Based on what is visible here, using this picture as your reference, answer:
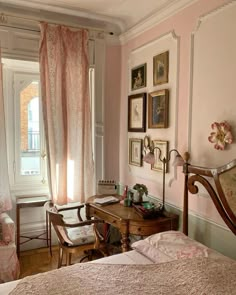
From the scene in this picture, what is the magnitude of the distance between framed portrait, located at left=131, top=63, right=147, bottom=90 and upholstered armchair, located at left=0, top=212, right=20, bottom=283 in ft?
6.66

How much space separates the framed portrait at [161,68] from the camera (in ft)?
9.25

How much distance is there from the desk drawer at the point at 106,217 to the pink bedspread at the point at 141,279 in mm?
868

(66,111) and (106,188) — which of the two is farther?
(106,188)

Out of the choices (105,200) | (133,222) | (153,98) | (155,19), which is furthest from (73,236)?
(155,19)

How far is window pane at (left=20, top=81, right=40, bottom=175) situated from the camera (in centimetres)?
359

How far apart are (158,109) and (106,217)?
121cm

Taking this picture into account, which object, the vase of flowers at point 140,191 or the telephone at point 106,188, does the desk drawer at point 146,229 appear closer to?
the vase of flowers at point 140,191

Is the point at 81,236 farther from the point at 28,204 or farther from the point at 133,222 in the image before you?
the point at 28,204

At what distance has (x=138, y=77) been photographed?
3271mm

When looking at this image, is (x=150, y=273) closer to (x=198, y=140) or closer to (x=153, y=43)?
(x=198, y=140)

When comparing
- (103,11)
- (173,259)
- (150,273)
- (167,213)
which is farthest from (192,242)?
(103,11)

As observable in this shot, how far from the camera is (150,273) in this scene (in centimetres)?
166

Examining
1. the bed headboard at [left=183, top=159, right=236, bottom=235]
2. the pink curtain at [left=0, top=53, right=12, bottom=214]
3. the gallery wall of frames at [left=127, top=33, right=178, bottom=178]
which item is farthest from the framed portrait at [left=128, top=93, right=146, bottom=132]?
the pink curtain at [left=0, top=53, right=12, bottom=214]

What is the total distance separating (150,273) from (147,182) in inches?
61.2
